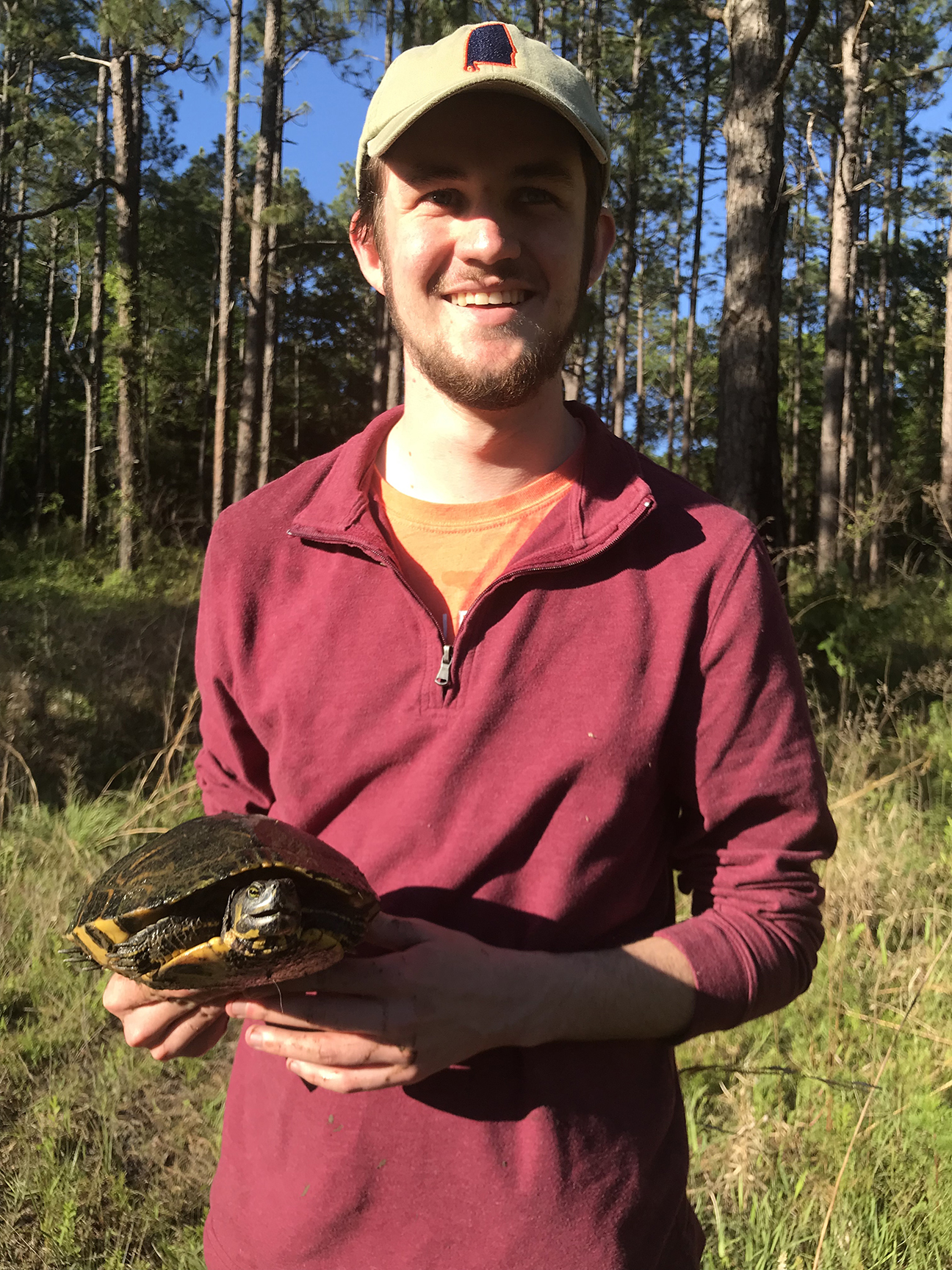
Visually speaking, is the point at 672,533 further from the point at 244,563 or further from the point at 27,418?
the point at 27,418

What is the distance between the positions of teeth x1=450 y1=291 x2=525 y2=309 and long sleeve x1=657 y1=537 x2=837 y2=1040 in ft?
1.85

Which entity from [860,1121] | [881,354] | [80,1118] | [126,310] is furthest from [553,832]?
[881,354]

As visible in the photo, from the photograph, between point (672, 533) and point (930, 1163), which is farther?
point (930, 1163)

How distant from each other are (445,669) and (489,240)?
0.68 m

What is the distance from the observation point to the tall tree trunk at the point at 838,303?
48.3ft

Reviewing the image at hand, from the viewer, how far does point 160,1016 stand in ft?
4.18

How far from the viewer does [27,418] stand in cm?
3088

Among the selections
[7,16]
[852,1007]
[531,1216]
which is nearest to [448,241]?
[531,1216]

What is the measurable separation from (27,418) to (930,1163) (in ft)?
114

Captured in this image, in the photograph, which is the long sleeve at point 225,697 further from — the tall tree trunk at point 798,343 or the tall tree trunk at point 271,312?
the tall tree trunk at point 798,343

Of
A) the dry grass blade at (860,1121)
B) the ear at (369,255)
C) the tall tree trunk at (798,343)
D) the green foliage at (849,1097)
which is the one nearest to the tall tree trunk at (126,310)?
the green foliage at (849,1097)

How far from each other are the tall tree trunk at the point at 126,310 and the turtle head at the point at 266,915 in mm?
15607

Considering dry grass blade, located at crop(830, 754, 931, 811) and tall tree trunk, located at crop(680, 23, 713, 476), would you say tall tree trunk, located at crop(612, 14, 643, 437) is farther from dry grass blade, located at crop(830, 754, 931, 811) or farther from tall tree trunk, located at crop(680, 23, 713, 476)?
dry grass blade, located at crop(830, 754, 931, 811)

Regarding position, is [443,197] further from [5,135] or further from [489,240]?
[5,135]
